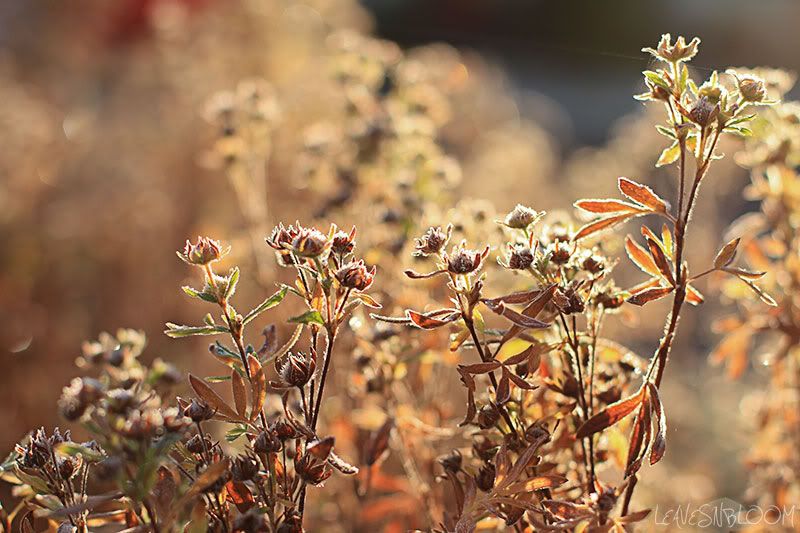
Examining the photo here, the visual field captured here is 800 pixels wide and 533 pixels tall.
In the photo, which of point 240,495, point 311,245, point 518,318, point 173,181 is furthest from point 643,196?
point 173,181

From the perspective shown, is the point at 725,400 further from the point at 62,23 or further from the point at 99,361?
the point at 62,23

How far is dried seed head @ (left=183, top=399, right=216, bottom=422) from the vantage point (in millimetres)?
531

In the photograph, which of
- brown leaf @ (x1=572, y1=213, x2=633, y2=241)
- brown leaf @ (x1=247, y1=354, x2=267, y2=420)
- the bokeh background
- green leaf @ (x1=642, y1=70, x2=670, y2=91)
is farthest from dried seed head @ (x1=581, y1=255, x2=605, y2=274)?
the bokeh background

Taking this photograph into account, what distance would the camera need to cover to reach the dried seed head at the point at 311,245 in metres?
0.50

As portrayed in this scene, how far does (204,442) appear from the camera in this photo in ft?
1.81

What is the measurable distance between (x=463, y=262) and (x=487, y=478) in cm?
16

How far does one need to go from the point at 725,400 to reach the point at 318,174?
4.38ft

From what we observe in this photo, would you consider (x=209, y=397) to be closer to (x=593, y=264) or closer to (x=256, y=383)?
(x=256, y=383)

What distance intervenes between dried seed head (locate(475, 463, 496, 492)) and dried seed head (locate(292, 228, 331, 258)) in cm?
20

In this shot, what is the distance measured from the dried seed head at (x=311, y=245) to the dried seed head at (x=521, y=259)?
121 mm

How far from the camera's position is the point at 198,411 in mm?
532

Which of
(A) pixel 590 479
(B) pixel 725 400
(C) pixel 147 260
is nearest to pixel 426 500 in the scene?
(A) pixel 590 479

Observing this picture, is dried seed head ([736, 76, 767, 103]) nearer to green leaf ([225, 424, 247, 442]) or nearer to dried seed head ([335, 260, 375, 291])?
dried seed head ([335, 260, 375, 291])

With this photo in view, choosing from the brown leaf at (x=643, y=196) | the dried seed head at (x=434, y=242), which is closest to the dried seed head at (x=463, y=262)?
the dried seed head at (x=434, y=242)
